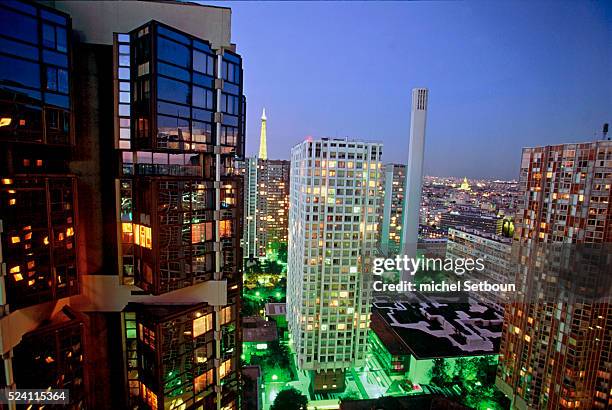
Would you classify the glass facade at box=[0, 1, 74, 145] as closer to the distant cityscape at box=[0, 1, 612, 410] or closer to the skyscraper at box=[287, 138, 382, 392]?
the distant cityscape at box=[0, 1, 612, 410]

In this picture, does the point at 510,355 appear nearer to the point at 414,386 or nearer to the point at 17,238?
the point at 414,386

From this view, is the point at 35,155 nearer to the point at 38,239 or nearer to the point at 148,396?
the point at 38,239

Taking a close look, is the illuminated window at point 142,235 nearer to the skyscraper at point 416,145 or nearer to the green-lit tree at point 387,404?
the green-lit tree at point 387,404

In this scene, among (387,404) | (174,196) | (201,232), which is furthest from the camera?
(387,404)

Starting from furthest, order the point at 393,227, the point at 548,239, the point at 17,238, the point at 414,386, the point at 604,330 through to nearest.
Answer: the point at 393,227 < the point at 414,386 < the point at 548,239 < the point at 604,330 < the point at 17,238

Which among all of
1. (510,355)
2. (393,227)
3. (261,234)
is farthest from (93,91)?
(393,227)

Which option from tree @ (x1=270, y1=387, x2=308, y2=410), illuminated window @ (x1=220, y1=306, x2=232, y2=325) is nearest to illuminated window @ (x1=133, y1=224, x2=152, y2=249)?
illuminated window @ (x1=220, y1=306, x2=232, y2=325)

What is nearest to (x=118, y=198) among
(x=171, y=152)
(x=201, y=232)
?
(x=171, y=152)
